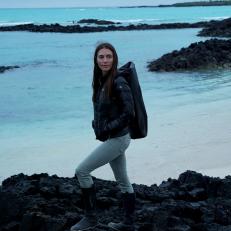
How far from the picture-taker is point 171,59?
24781 millimetres

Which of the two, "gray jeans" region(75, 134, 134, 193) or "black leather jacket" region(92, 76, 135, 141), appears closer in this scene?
"black leather jacket" region(92, 76, 135, 141)

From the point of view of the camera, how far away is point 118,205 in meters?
5.51

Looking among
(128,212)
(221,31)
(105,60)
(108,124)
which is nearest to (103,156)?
(108,124)

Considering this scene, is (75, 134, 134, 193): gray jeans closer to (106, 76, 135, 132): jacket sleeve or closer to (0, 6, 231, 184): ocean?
(106, 76, 135, 132): jacket sleeve

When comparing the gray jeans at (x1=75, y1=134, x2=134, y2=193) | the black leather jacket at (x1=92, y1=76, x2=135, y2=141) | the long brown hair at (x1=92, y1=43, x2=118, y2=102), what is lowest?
the gray jeans at (x1=75, y1=134, x2=134, y2=193)

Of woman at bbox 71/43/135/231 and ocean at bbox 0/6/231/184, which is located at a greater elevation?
woman at bbox 71/43/135/231

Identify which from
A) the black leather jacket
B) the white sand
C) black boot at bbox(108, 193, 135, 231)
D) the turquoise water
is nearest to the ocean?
the white sand

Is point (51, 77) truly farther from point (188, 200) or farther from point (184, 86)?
point (188, 200)

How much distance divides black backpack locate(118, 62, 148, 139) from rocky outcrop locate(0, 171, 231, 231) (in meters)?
0.76

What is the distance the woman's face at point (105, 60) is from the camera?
4547mm

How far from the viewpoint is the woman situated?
4.42 metres

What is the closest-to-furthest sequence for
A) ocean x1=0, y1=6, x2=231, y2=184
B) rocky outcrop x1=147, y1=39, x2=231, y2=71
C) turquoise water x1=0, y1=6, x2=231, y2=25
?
1. ocean x1=0, y1=6, x2=231, y2=184
2. rocky outcrop x1=147, y1=39, x2=231, y2=71
3. turquoise water x1=0, y1=6, x2=231, y2=25

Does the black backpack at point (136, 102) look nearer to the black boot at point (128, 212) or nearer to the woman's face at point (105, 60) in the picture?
the woman's face at point (105, 60)

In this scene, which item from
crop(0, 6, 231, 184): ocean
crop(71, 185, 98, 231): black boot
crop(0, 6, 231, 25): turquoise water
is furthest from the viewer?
crop(0, 6, 231, 25): turquoise water
